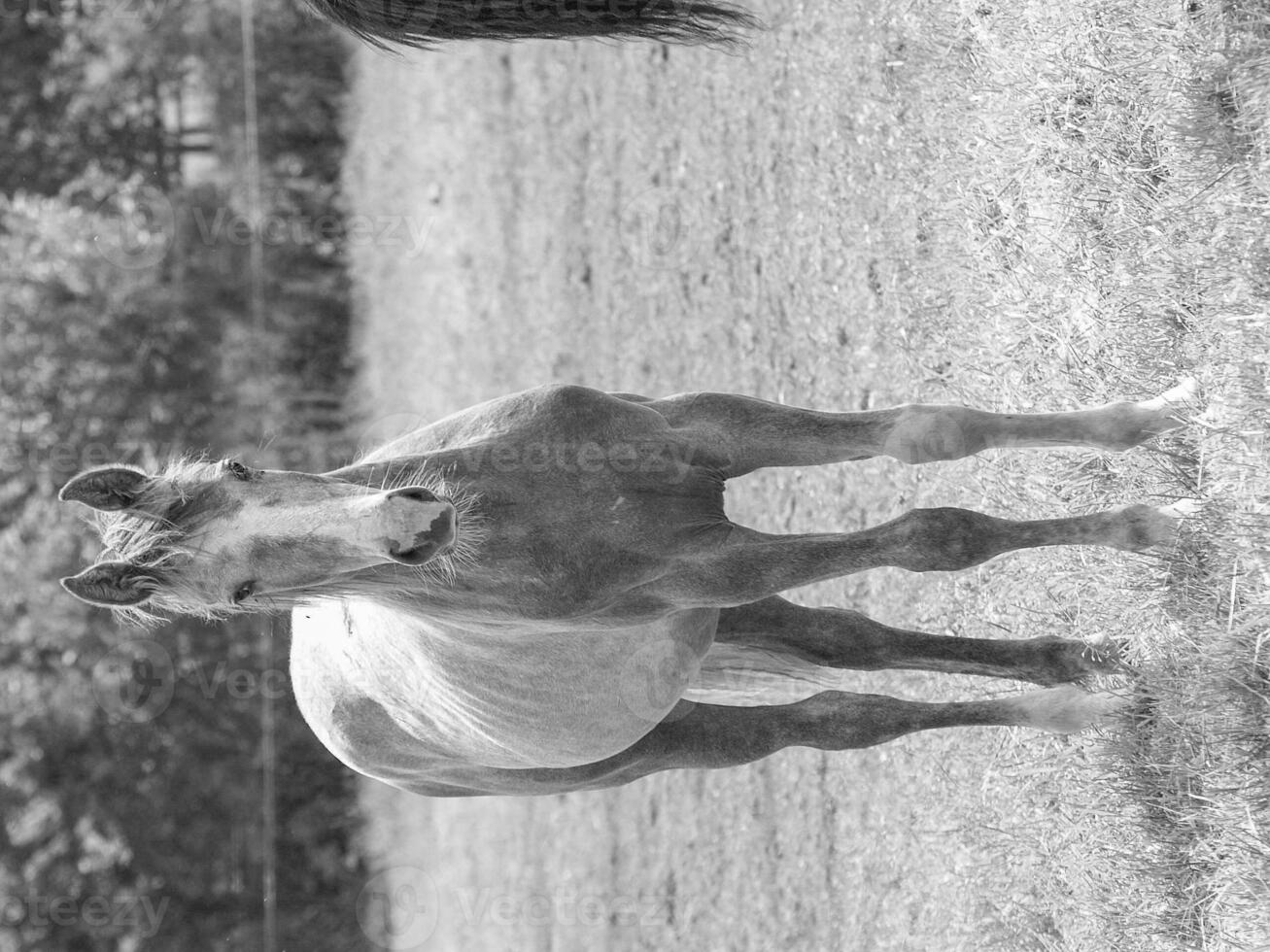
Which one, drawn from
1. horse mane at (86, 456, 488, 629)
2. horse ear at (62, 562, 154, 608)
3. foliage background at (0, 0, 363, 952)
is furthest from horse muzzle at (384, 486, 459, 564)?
foliage background at (0, 0, 363, 952)

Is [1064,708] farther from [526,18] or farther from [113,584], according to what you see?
[113,584]

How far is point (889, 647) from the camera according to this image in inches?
128

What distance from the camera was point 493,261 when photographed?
901 cm

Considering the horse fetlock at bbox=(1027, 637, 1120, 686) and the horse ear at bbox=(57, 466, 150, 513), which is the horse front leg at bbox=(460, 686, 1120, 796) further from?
the horse ear at bbox=(57, 466, 150, 513)

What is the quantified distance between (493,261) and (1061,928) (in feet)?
21.7

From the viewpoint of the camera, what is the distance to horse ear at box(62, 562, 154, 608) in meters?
2.27

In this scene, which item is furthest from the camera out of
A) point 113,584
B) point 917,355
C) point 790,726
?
point 917,355

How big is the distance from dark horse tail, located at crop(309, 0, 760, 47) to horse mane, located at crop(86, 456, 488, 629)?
106cm

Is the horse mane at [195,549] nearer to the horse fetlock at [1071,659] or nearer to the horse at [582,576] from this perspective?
the horse at [582,576]

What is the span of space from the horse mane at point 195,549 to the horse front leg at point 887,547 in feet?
1.81

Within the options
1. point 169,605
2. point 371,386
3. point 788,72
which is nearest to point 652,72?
point 788,72

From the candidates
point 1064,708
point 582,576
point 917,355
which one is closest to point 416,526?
point 582,576

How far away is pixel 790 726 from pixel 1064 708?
29.7 inches

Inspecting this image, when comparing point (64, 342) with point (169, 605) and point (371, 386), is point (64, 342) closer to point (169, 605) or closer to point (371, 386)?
point (371, 386)
